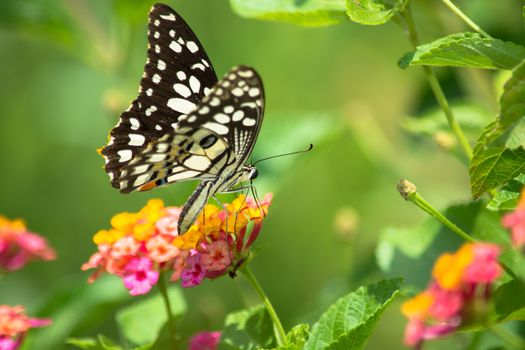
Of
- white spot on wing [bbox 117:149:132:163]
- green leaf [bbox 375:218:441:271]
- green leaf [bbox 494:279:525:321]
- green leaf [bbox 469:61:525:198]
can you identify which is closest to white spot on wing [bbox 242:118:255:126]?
white spot on wing [bbox 117:149:132:163]

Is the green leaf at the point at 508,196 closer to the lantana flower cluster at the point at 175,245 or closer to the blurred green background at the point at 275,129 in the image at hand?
the lantana flower cluster at the point at 175,245

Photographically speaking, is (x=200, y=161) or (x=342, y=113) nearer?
(x=200, y=161)

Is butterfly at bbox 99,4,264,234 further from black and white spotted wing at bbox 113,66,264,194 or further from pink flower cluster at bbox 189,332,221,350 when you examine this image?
pink flower cluster at bbox 189,332,221,350

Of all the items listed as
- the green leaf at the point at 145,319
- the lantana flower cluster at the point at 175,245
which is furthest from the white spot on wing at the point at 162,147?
the green leaf at the point at 145,319

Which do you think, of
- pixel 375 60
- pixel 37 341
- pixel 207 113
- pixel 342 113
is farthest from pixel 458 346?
pixel 375 60

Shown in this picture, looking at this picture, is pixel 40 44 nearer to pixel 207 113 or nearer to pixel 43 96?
pixel 43 96
